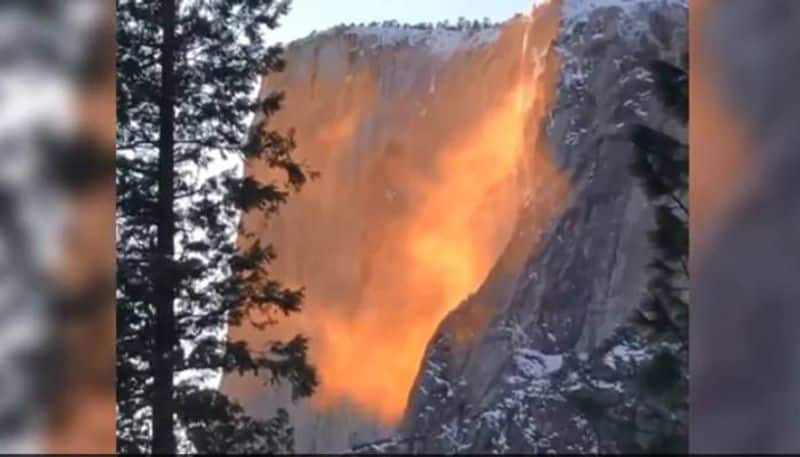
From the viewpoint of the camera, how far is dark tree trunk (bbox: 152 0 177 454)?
1936 mm

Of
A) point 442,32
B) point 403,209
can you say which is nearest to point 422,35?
point 442,32

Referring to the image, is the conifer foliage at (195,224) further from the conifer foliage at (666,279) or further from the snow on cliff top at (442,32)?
the conifer foliage at (666,279)

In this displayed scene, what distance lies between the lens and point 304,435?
207 cm

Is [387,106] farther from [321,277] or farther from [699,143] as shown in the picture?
[699,143]

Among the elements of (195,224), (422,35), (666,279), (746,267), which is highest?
(422,35)

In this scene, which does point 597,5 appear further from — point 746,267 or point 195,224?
point 746,267

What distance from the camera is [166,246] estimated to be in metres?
1.99

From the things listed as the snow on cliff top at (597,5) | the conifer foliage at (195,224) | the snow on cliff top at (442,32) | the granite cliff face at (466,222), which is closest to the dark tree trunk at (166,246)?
the conifer foliage at (195,224)

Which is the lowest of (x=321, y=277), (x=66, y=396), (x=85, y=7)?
(x=66, y=396)

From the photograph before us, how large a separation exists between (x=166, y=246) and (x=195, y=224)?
0.23 feet

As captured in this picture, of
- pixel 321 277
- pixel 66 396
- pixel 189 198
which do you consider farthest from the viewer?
pixel 321 277

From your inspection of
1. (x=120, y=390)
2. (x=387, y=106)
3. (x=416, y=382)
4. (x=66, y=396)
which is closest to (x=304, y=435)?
(x=416, y=382)

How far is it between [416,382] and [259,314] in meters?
0.31

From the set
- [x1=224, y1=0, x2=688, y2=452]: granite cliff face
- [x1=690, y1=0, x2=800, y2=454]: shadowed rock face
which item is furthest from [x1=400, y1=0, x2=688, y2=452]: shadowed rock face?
[x1=690, y1=0, x2=800, y2=454]: shadowed rock face
